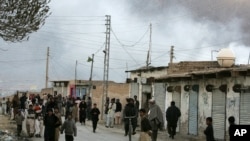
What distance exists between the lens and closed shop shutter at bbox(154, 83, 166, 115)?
32.7m

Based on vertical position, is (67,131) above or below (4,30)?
below

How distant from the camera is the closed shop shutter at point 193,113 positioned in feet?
89.7

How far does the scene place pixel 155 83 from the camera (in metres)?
34.3

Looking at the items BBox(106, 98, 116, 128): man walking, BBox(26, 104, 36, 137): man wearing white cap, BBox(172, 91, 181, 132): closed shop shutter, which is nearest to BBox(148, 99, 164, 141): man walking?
BBox(26, 104, 36, 137): man wearing white cap

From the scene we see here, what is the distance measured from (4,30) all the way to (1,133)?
7419 millimetres

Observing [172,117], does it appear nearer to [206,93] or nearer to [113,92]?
[206,93]

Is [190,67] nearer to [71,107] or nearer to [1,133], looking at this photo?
[71,107]

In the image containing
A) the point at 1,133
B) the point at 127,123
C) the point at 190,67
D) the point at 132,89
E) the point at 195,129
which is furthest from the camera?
the point at 132,89

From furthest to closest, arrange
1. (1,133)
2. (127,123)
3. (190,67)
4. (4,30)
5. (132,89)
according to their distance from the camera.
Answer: (132,89) → (190,67) → (127,123) → (1,133) → (4,30)

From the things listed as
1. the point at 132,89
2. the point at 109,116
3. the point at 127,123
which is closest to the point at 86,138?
the point at 127,123

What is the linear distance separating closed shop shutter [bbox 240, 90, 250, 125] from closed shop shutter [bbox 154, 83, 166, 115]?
10.2 m

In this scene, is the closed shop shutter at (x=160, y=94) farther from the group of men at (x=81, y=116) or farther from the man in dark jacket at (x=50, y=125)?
the man in dark jacket at (x=50, y=125)

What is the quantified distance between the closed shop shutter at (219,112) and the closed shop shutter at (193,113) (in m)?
2.07

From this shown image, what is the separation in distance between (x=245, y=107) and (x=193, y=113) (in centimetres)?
551
